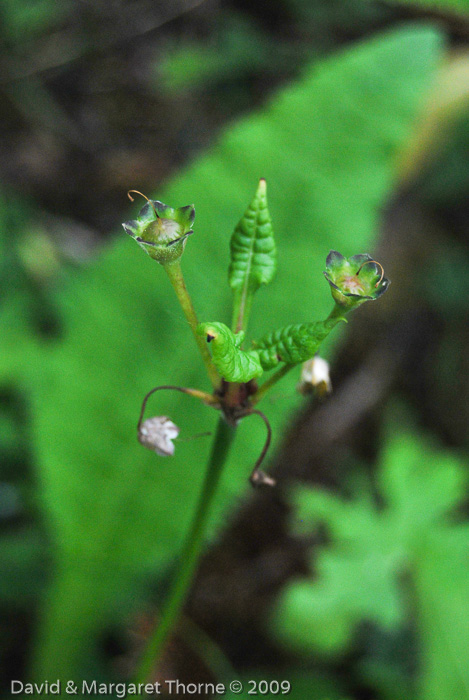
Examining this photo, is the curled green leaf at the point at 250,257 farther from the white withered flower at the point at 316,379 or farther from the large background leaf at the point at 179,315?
the large background leaf at the point at 179,315

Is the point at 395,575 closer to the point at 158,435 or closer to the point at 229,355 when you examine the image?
the point at 158,435

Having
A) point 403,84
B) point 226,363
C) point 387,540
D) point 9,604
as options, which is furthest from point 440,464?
point 226,363

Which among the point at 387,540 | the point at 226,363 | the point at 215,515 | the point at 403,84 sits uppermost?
the point at 226,363

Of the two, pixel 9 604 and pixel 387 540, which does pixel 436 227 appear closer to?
pixel 387 540

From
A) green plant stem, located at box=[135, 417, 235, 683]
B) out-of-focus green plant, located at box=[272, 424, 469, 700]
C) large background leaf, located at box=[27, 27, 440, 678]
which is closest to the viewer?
green plant stem, located at box=[135, 417, 235, 683]

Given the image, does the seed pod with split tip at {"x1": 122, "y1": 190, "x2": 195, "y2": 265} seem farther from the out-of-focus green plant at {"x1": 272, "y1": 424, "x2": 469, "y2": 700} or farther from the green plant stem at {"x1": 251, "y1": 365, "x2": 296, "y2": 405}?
the out-of-focus green plant at {"x1": 272, "y1": 424, "x2": 469, "y2": 700}
